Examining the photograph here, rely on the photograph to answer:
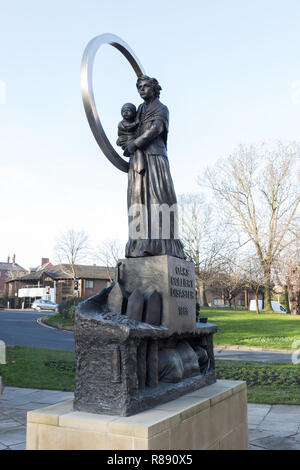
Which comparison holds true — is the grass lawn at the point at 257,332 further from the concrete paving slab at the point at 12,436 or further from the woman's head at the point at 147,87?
the woman's head at the point at 147,87

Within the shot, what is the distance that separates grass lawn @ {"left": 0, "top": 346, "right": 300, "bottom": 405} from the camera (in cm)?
803

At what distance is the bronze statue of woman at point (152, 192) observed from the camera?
4.83 metres

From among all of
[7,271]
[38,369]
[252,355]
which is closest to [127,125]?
[38,369]

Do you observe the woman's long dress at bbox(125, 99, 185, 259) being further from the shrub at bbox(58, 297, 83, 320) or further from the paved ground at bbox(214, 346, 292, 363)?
the shrub at bbox(58, 297, 83, 320)

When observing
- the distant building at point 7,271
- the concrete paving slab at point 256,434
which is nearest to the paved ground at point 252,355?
the concrete paving slab at point 256,434

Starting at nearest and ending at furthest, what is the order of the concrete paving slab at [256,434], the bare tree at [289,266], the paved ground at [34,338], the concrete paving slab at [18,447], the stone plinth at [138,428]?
1. the stone plinth at [138,428]
2. the concrete paving slab at [18,447]
3. the concrete paving slab at [256,434]
4. the paved ground at [34,338]
5. the bare tree at [289,266]

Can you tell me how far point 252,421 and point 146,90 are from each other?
4967 mm

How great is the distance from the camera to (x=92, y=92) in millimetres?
4836

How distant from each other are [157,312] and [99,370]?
920mm

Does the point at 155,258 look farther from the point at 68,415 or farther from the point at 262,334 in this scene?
the point at 262,334

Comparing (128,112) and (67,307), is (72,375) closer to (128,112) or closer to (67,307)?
(128,112)

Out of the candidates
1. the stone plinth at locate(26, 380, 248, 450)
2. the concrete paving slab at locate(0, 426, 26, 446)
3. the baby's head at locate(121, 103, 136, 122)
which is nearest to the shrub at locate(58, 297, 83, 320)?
the concrete paving slab at locate(0, 426, 26, 446)

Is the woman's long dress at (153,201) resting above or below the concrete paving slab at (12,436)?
above

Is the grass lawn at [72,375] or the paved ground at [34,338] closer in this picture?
the grass lawn at [72,375]
